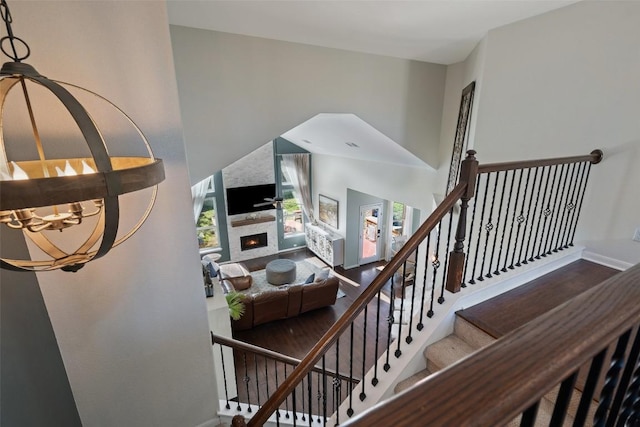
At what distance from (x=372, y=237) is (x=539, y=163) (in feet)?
22.2

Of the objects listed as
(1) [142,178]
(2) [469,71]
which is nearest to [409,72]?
(2) [469,71]

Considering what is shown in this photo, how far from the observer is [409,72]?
414cm

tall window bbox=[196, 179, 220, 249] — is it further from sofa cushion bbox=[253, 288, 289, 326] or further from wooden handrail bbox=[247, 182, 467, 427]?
wooden handrail bbox=[247, 182, 467, 427]

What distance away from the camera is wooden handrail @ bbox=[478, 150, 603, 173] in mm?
1984

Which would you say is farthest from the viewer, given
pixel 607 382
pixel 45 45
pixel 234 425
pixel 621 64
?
pixel 621 64

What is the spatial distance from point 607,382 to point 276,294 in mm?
5329

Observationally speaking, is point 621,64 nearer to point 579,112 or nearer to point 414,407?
point 579,112

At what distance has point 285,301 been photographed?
5805 mm

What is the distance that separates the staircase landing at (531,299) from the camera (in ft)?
6.60

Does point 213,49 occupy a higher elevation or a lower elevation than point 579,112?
higher

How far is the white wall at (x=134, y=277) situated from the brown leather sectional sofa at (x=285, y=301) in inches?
130

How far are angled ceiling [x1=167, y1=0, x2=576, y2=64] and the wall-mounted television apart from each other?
18.5 ft

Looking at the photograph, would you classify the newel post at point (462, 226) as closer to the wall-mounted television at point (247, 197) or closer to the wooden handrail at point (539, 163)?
the wooden handrail at point (539, 163)

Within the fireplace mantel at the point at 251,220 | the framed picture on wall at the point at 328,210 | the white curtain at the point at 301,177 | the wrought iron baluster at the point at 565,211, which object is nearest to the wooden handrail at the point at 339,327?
the wrought iron baluster at the point at 565,211
